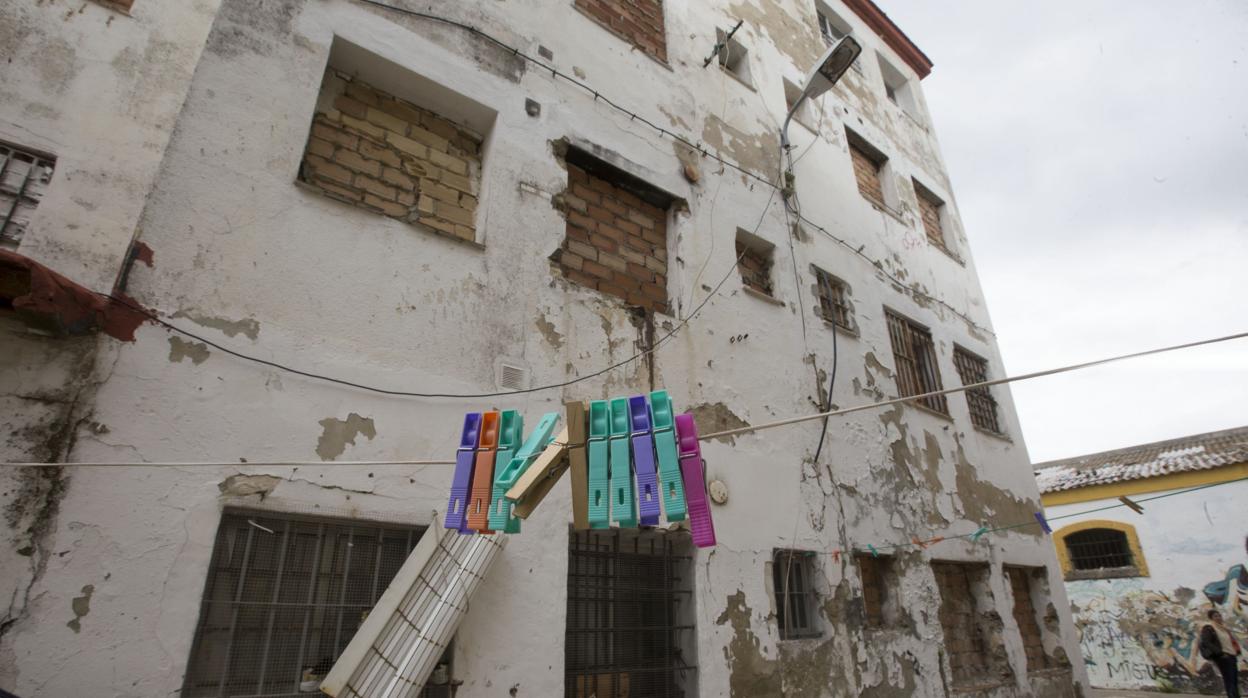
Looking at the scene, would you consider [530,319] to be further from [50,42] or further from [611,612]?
[50,42]

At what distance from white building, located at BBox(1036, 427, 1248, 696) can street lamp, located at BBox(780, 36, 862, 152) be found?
11.8 meters

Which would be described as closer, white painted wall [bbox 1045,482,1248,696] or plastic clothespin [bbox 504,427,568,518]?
plastic clothespin [bbox 504,427,568,518]

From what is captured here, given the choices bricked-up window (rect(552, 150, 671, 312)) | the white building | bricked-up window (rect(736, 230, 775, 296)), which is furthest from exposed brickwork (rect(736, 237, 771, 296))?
the white building

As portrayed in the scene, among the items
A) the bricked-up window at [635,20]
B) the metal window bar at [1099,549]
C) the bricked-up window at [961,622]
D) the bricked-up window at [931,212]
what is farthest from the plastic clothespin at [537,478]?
the metal window bar at [1099,549]

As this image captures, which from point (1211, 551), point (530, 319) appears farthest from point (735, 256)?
point (1211, 551)

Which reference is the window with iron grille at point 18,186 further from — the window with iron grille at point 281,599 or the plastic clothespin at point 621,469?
the plastic clothespin at point 621,469

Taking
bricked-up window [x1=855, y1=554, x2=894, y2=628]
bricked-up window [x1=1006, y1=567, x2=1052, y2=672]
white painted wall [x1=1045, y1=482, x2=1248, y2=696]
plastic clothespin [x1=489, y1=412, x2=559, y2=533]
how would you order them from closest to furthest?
plastic clothespin [x1=489, y1=412, x2=559, y2=533] → bricked-up window [x1=855, y1=554, x2=894, y2=628] → bricked-up window [x1=1006, y1=567, x2=1052, y2=672] → white painted wall [x1=1045, y1=482, x2=1248, y2=696]

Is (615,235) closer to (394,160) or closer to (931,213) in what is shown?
(394,160)

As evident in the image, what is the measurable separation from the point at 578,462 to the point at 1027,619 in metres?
8.49

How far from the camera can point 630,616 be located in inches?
171

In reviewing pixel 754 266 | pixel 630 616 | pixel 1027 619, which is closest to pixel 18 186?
pixel 630 616

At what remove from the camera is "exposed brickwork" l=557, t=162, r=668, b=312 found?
16.3 ft

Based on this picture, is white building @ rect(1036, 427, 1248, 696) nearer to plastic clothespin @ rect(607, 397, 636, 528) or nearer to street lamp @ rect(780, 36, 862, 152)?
street lamp @ rect(780, 36, 862, 152)

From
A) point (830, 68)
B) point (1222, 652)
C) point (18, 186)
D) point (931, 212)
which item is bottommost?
point (1222, 652)
